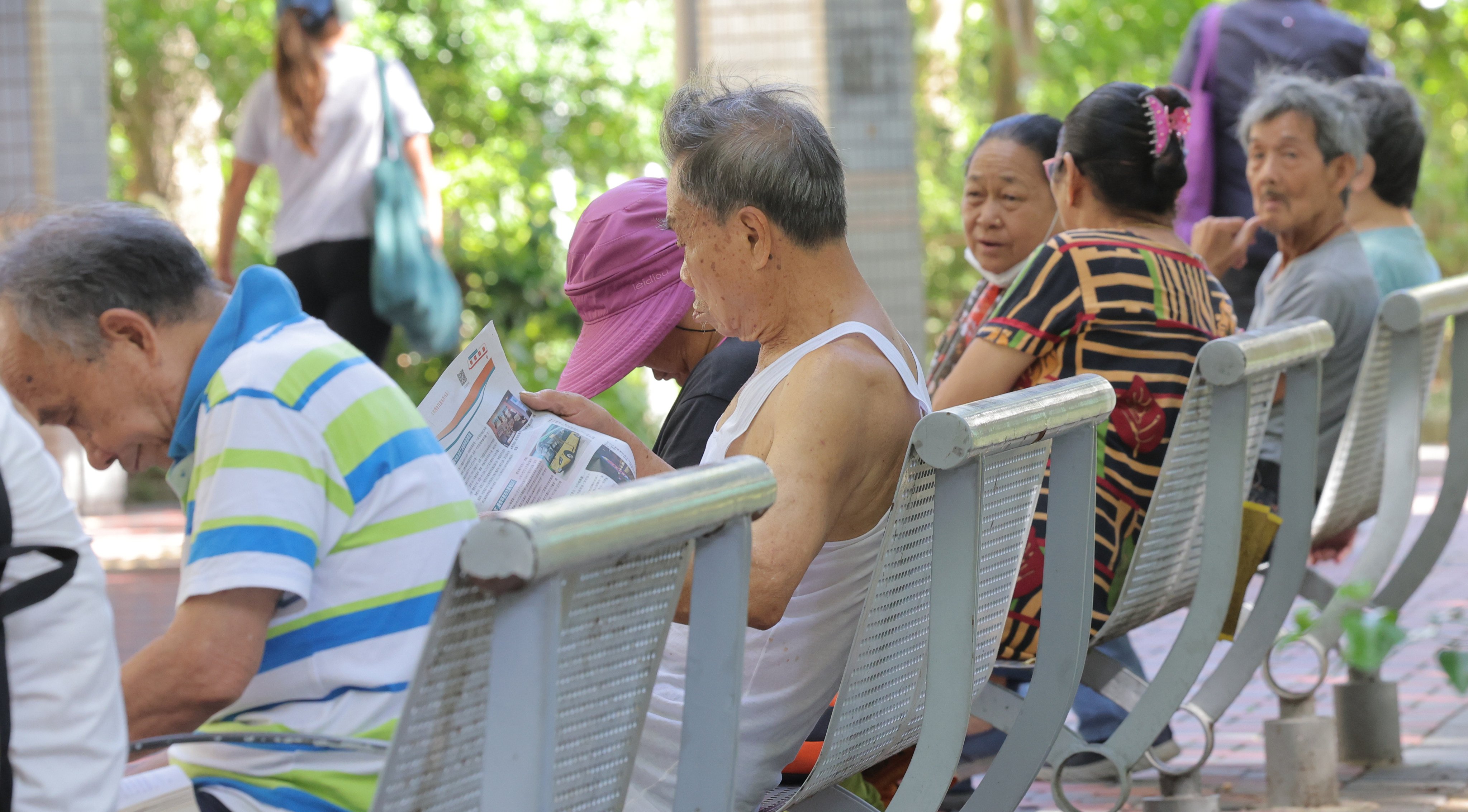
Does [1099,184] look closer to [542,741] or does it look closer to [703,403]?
[703,403]

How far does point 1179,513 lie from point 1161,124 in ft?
3.13

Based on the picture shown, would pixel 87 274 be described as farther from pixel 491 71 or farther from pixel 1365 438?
pixel 491 71

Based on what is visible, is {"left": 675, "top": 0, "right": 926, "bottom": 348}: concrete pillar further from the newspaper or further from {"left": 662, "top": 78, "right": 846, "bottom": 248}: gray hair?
the newspaper

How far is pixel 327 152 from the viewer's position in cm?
630

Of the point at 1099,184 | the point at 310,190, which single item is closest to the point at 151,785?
the point at 1099,184

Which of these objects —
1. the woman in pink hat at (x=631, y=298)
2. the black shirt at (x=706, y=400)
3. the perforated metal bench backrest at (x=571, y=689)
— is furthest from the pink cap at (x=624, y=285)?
the perforated metal bench backrest at (x=571, y=689)

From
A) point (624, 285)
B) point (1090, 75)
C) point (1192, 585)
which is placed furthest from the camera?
point (1090, 75)

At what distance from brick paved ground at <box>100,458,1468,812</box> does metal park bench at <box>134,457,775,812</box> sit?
70cm

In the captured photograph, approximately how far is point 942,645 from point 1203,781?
223cm

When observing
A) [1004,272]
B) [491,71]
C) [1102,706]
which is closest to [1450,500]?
[1102,706]

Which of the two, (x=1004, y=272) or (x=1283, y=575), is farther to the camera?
(x=1004, y=272)

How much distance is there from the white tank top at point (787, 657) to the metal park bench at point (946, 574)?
0.30ft

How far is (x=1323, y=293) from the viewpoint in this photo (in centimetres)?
428

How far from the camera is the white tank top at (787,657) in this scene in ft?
8.25
